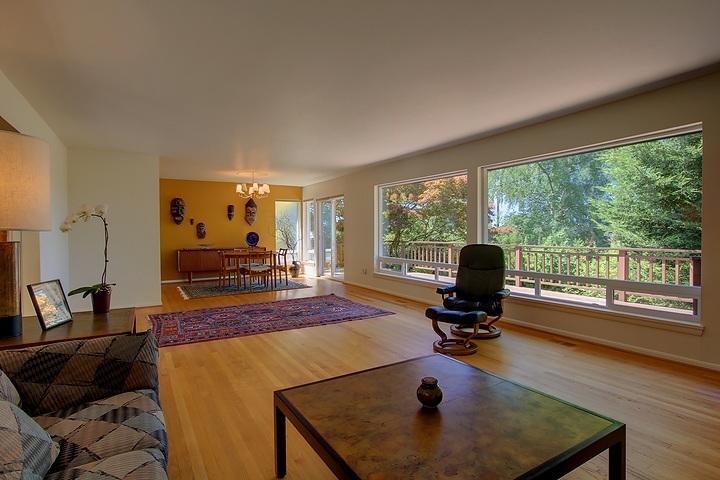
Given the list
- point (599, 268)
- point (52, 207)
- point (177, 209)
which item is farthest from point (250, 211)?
point (599, 268)

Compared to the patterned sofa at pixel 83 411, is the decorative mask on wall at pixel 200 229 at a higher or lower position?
higher

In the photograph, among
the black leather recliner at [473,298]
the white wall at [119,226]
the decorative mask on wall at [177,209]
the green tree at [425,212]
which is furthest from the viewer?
the decorative mask on wall at [177,209]

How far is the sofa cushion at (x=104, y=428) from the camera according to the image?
4.02ft

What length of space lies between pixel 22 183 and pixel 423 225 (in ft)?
17.6

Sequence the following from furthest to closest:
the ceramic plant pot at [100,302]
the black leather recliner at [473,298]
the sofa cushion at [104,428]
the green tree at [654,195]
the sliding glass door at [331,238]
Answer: the sliding glass door at [331,238] → the black leather recliner at [473,298] → the green tree at [654,195] → the ceramic plant pot at [100,302] → the sofa cushion at [104,428]

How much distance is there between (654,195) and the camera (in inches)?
141

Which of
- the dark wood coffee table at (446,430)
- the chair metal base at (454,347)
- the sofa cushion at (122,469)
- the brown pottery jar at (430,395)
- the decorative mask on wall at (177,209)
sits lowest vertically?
the chair metal base at (454,347)

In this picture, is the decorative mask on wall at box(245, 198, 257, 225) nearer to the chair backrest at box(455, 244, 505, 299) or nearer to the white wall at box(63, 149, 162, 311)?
the white wall at box(63, 149, 162, 311)

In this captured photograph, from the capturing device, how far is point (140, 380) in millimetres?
1727

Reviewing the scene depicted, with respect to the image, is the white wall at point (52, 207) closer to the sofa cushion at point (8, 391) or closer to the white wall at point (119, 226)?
the white wall at point (119, 226)

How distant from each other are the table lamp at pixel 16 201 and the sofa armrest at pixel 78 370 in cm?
31

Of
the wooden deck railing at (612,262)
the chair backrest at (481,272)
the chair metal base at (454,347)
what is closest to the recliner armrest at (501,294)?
the chair backrest at (481,272)

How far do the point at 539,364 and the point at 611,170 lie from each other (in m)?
2.26

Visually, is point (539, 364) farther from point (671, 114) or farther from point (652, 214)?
point (671, 114)
